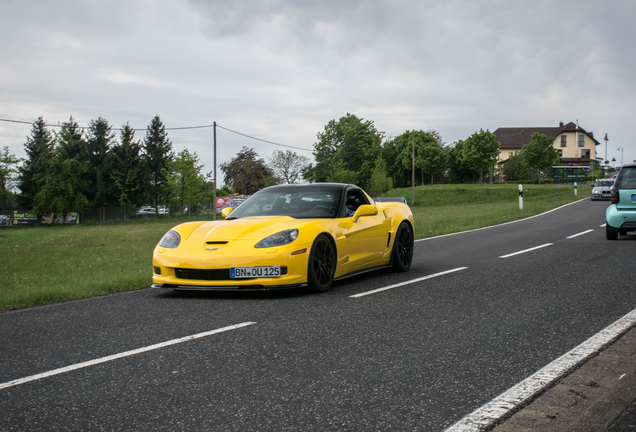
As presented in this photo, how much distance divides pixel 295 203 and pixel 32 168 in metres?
72.9

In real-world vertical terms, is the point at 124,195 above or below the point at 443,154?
below

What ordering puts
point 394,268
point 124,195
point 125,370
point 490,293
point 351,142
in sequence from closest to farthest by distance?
point 125,370 < point 490,293 < point 394,268 < point 124,195 < point 351,142

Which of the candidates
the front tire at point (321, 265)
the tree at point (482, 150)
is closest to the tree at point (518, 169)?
the tree at point (482, 150)

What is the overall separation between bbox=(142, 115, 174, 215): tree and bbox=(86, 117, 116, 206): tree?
471 cm

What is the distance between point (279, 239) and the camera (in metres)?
6.13

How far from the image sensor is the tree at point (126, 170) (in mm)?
71375

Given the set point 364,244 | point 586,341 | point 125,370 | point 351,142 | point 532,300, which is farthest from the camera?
point 351,142

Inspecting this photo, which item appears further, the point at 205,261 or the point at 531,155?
the point at 531,155

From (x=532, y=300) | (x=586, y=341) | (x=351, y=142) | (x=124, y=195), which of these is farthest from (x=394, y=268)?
(x=351, y=142)

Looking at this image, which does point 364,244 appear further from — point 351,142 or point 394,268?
point 351,142

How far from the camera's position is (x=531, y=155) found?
76.6 m

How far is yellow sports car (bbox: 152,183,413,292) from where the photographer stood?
5.92 metres

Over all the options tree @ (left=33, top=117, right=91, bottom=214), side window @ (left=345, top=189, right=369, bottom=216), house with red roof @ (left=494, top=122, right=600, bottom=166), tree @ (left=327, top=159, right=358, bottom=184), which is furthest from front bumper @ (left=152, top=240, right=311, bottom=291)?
house with red roof @ (left=494, top=122, right=600, bottom=166)

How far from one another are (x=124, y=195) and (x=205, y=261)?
228ft
